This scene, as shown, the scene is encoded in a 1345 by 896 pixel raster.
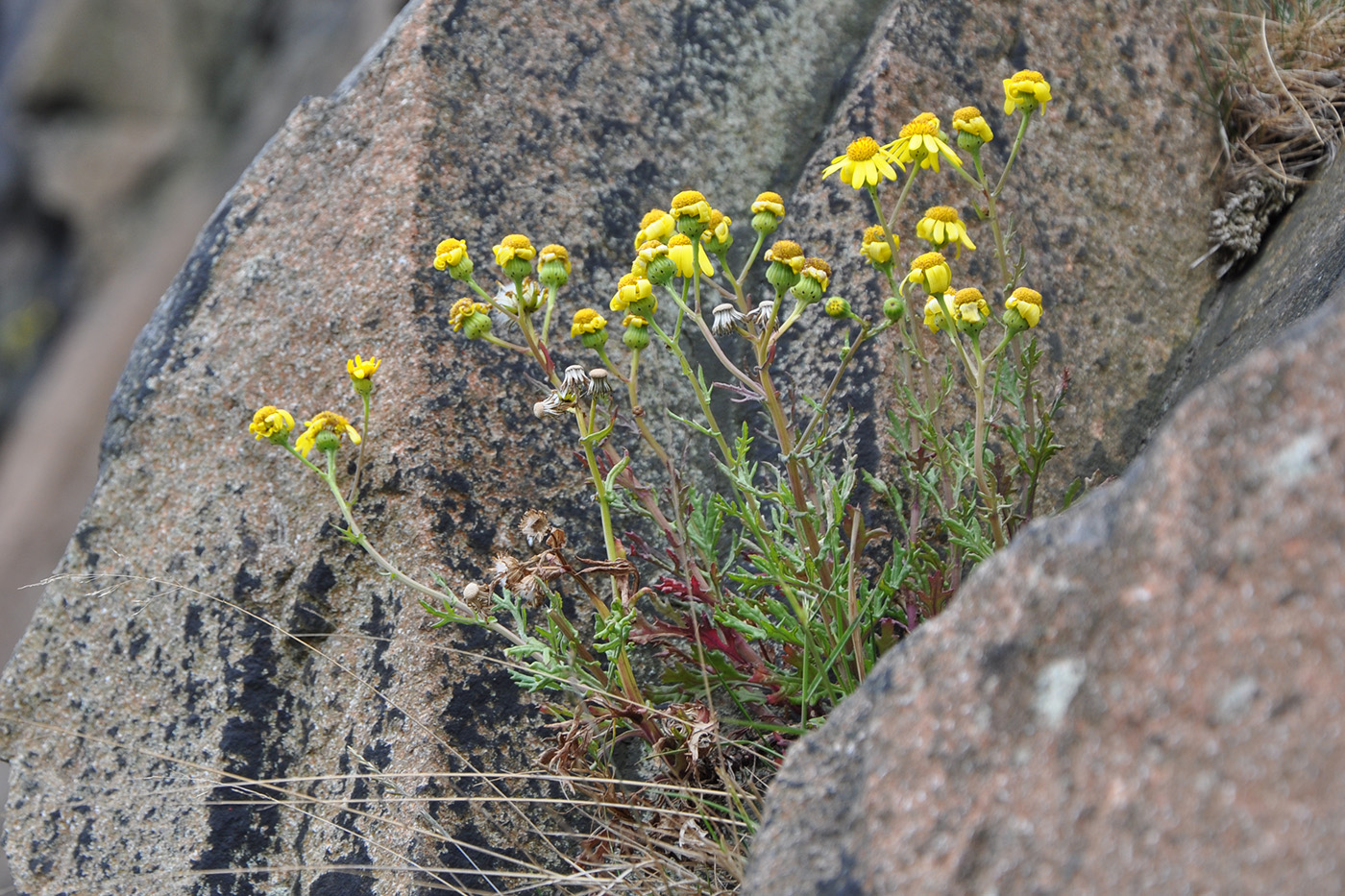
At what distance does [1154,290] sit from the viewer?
2719mm

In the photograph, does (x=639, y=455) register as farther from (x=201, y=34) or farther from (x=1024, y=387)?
(x=201, y=34)

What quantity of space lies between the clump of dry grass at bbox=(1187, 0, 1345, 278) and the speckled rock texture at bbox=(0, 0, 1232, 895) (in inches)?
A: 3.8

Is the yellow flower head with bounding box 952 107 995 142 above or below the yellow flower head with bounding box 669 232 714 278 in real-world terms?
below

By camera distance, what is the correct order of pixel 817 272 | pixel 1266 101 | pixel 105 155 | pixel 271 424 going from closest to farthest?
pixel 817 272 → pixel 271 424 → pixel 1266 101 → pixel 105 155

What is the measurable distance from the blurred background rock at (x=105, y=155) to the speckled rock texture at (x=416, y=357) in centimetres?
967

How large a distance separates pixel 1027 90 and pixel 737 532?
1024 mm

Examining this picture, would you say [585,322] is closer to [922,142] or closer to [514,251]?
[514,251]

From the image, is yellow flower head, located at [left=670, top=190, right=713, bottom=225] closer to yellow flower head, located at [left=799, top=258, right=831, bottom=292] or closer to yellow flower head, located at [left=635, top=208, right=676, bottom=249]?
yellow flower head, located at [left=635, top=208, right=676, bottom=249]

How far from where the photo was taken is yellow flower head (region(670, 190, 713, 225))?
67.8 inches

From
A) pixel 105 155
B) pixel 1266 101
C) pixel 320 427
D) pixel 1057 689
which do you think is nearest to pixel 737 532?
pixel 320 427

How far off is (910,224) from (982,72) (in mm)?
591

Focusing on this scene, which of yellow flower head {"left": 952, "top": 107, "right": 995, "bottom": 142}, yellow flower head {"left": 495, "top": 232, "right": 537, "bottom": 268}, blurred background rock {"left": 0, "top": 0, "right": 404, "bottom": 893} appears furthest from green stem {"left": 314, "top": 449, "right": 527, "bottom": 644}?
blurred background rock {"left": 0, "top": 0, "right": 404, "bottom": 893}

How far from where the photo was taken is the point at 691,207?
172cm

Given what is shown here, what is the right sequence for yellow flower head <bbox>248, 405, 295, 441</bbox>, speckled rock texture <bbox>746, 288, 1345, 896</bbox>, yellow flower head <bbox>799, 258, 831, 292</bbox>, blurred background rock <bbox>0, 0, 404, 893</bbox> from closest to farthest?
1. speckled rock texture <bbox>746, 288, 1345, 896</bbox>
2. yellow flower head <bbox>799, 258, 831, 292</bbox>
3. yellow flower head <bbox>248, 405, 295, 441</bbox>
4. blurred background rock <bbox>0, 0, 404, 893</bbox>
